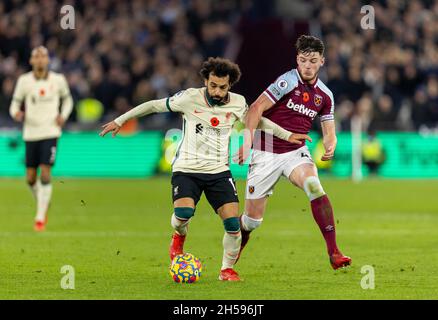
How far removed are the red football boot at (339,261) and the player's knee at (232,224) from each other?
926 millimetres

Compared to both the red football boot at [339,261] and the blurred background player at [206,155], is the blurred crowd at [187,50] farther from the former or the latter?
the red football boot at [339,261]

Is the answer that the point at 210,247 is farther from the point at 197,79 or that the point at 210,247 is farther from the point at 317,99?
the point at 197,79

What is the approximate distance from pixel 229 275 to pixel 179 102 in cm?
169

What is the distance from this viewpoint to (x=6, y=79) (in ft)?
92.7

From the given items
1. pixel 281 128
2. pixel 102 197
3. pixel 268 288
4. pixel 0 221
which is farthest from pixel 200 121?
pixel 102 197

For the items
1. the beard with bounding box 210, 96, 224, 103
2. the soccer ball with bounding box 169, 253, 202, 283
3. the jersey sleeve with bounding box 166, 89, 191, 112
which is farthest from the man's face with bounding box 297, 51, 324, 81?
the soccer ball with bounding box 169, 253, 202, 283

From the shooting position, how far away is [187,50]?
29.7m

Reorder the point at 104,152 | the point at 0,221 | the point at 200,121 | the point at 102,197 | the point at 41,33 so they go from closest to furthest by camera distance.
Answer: the point at 200,121 < the point at 0,221 < the point at 102,197 < the point at 104,152 < the point at 41,33

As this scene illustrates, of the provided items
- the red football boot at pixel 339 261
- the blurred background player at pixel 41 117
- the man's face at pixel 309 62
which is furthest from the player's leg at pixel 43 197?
the red football boot at pixel 339 261

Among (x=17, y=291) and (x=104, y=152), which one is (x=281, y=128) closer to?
(x=17, y=291)

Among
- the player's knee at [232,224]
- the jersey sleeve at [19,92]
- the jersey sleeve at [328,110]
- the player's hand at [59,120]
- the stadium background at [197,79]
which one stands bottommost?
the player's knee at [232,224]

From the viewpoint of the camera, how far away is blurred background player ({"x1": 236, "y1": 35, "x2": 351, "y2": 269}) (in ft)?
36.1

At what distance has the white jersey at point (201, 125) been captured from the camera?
35.2ft

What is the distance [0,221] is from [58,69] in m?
10.8
